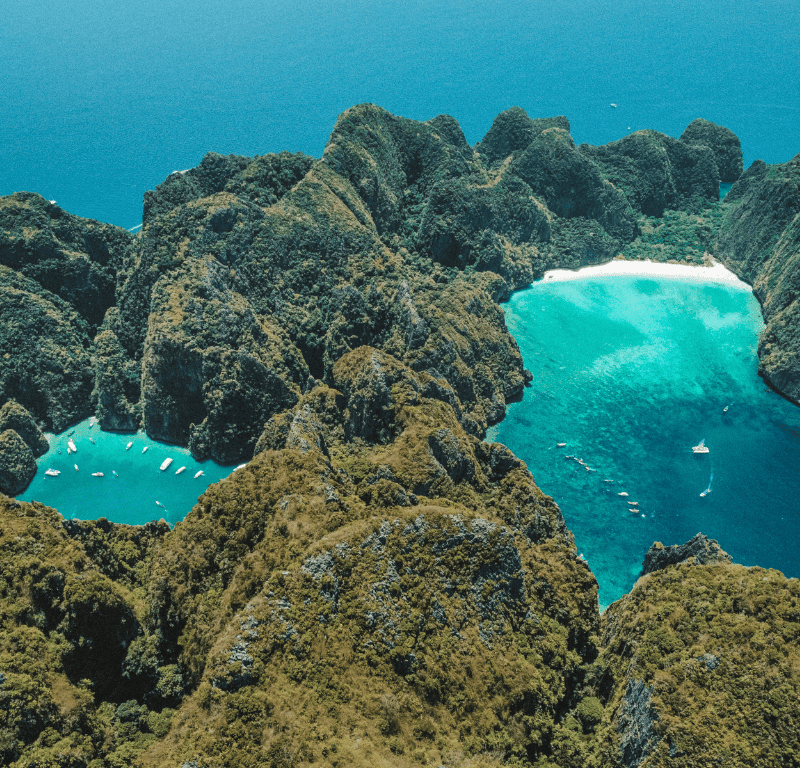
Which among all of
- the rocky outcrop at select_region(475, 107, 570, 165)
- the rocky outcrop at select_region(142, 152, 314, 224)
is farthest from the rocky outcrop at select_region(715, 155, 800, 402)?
the rocky outcrop at select_region(142, 152, 314, 224)

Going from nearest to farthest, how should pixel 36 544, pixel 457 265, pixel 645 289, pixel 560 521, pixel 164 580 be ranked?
pixel 36 544, pixel 164 580, pixel 560 521, pixel 457 265, pixel 645 289

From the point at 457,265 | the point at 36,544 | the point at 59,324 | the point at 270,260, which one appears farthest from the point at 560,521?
the point at 59,324

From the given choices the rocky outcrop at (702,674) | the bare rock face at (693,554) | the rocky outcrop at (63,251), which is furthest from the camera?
the rocky outcrop at (63,251)

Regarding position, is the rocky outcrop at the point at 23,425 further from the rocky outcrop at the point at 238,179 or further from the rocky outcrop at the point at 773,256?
the rocky outcrop at the point at 773,256

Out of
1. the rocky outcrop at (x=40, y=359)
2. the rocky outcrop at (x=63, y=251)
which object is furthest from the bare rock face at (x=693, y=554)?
the rocky outcrop at (x=63, y=251)

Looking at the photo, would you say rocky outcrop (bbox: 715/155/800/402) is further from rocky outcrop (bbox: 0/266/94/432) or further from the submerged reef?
rocky outcrop (bbox: 0/266/94/432)

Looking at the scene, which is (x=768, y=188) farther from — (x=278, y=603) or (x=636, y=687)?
(x=278, y=603)
